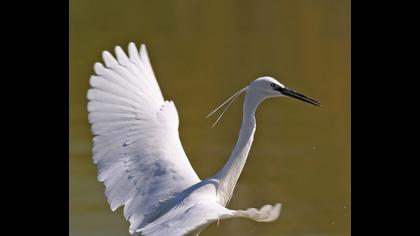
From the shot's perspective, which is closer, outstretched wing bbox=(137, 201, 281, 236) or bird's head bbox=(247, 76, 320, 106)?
outstretched wing bbox=(137, 201, 281, 236)

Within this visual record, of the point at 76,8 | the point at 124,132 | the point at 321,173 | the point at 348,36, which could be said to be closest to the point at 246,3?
the point at 348,36

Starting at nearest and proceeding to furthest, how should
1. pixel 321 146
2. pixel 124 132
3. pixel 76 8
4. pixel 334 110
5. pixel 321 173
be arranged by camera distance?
pixel 124 132 < pixel 321 173 < pixel 321 146 < pixel 334 110 < pixel 76 8

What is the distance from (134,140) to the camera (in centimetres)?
379

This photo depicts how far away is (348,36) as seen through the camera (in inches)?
360

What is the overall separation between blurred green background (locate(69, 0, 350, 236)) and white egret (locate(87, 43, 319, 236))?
776mm

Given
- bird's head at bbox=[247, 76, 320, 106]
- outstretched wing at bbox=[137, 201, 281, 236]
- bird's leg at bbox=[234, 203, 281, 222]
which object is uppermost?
bird's head at bbox=[247, 76, 320, 106]

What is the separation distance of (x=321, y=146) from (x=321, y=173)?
502mm

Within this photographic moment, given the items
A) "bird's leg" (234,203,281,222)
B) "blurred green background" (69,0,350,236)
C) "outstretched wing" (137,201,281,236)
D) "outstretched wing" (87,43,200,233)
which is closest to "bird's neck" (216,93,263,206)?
"outstretched wing" (87,43,200,233)

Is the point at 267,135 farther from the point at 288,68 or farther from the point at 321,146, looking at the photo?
the point at 288,68

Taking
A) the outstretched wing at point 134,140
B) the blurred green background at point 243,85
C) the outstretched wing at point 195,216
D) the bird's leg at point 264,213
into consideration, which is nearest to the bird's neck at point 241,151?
the outstretched wing at point 134,140

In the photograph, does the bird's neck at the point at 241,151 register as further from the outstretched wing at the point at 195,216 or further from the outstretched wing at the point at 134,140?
the outstretched wing at the point at 195,216

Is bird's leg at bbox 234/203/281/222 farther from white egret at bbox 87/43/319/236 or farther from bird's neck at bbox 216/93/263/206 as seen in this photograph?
bird's neck at bbox 216/93/263/206

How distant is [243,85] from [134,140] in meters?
3.28

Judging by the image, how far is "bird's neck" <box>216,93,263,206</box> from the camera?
3631mm
